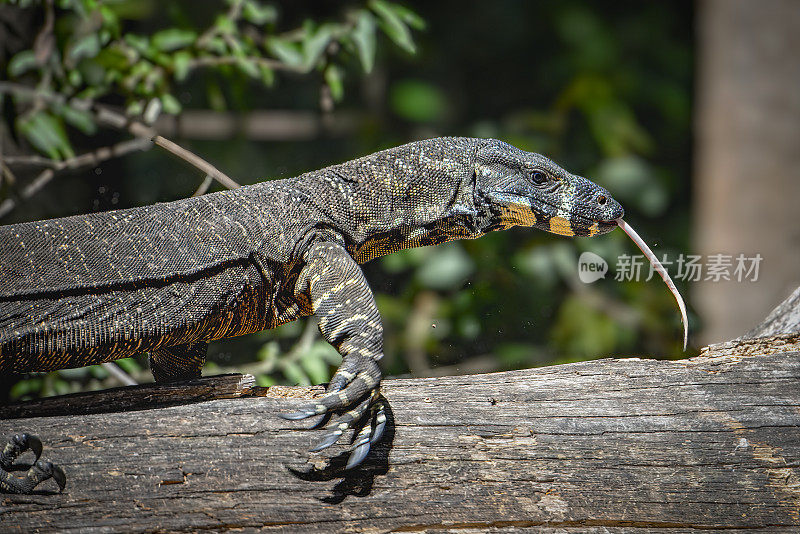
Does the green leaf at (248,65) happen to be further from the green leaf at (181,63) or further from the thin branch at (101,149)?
the thin branch at (101,149)

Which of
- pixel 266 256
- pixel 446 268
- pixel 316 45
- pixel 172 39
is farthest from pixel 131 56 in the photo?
pixel 446 268

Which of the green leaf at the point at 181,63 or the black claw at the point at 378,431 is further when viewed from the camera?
the green leaf at the point at 181,63

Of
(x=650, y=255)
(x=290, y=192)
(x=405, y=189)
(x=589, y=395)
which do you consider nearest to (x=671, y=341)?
(x=650, y=255)

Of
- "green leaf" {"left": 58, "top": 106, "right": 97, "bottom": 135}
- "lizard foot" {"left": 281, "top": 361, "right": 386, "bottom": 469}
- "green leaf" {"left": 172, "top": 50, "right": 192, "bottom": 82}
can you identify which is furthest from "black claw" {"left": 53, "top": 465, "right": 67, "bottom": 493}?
"green leaf" {"left": 172, "top": 50, "right": 192, "bottom": 82}

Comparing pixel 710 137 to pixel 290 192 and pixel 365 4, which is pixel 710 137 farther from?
pixel 290 192

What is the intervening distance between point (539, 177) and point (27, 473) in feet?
4.97

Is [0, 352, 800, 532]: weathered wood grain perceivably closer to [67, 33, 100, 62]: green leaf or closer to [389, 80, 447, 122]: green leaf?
[67, 33, 100, 62]: green leaf

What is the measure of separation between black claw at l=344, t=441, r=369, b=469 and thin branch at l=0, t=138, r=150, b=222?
5.29 feet

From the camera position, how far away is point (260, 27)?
3395mm

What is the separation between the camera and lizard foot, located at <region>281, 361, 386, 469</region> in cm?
178

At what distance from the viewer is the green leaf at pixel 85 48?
2.79 metres

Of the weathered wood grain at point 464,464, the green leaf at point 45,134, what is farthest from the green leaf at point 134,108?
the weathered wood grain at point 464,464

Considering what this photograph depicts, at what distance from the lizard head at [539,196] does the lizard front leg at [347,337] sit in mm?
464

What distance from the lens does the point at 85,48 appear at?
2.80 metres
